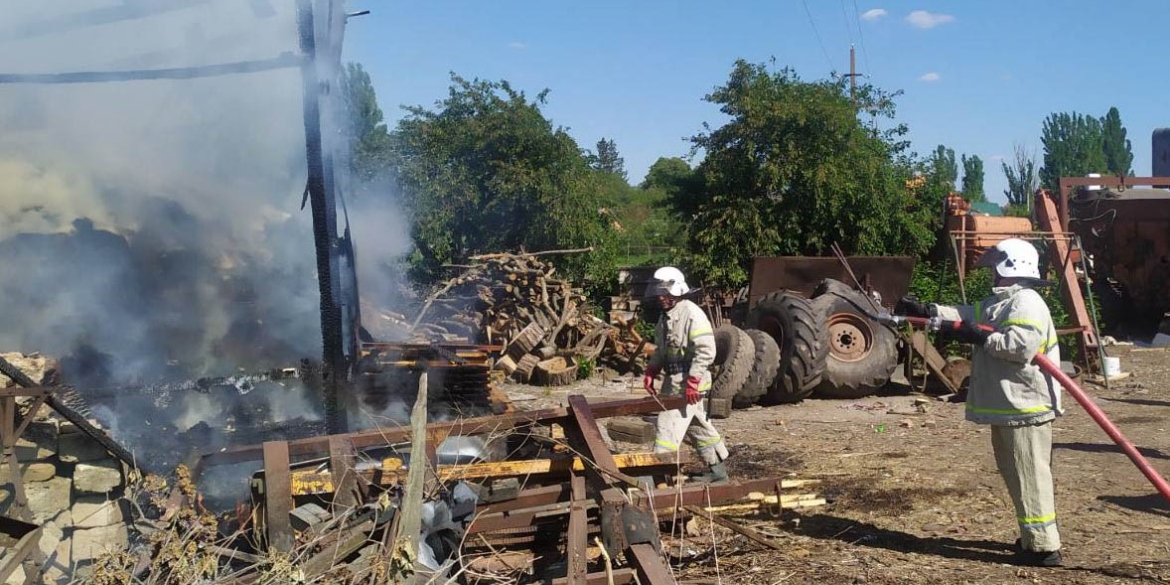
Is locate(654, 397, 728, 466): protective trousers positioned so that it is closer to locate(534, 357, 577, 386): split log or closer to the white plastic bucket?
locate(534, 357, 577, 386): split log

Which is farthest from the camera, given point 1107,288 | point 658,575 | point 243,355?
point 1107,288

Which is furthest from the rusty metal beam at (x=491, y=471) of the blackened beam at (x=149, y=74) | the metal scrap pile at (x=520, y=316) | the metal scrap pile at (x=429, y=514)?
the metal scrap pile at (x=520, y=316)

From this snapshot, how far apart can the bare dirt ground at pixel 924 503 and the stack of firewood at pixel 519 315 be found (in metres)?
4.34

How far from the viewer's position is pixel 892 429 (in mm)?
9297

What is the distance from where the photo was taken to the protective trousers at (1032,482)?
4.98 metres

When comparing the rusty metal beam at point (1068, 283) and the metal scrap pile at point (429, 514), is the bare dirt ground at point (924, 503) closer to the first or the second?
the metal scrap pile at point (429, 514)

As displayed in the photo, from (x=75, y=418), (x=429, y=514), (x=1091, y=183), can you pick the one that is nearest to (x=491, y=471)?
(x=429, y=514)

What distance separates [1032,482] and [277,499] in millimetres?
3939

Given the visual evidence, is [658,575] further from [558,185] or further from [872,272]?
[558,185]

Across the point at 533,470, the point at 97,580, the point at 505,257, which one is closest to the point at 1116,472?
the point at 533,470

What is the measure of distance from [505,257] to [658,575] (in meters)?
11.9

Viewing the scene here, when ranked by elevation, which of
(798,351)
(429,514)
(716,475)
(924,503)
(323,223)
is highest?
(323,223)

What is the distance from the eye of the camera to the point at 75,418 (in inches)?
196

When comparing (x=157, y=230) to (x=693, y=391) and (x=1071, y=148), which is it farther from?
(x=1071, y=148)
